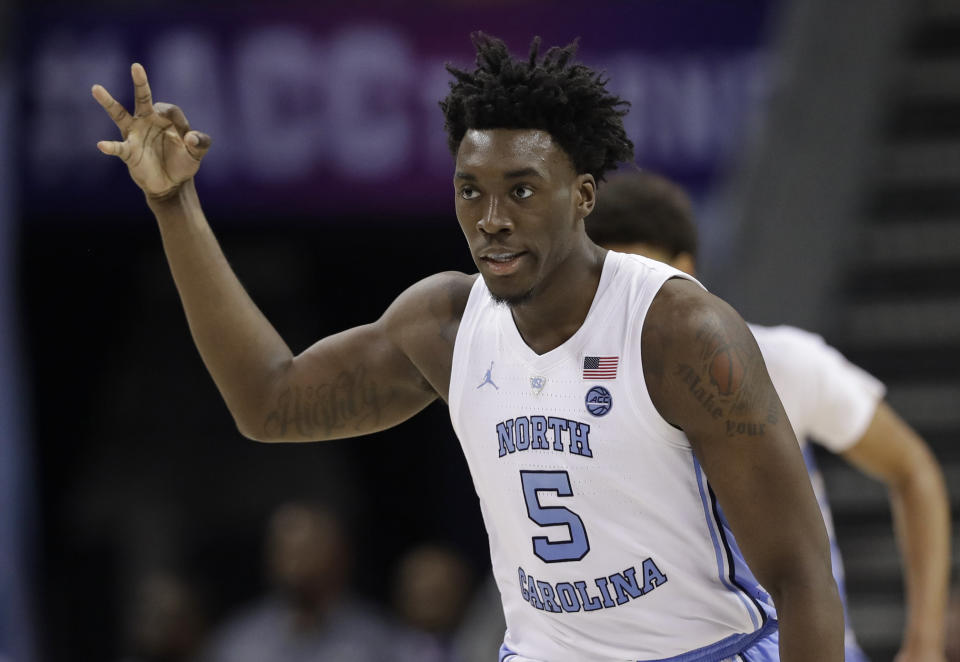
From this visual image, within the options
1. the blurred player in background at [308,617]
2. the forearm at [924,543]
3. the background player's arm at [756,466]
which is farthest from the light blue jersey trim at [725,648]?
the blurred player in background at [308,617]

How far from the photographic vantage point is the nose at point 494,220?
3004 millimetres

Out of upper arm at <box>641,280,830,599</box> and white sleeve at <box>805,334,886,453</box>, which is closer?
upper arm at <box>641,280,830,599</box>

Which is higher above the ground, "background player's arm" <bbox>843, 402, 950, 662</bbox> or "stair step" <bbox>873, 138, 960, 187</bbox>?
"stair step" <bbox>873, 138, 960, 187</bbox>

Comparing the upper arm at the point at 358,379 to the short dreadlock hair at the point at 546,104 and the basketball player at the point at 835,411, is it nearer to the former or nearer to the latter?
the short dreadlock hair at the point at 546,104

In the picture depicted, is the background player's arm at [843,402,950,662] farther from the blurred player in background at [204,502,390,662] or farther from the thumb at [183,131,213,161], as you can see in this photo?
the blurred player in background at [204,502,390,662]

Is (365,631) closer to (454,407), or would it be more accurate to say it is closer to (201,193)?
(201,193)

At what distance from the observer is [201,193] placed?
7.75 m

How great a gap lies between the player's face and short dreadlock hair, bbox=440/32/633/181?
29 millimetres

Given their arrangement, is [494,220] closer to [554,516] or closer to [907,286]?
[554,516]

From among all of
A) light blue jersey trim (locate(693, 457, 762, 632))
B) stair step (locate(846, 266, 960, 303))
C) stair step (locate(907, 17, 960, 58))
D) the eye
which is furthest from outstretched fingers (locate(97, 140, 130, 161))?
stair step (locate(907, 17, 960, 58))

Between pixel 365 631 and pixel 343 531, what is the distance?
2149 millimetres

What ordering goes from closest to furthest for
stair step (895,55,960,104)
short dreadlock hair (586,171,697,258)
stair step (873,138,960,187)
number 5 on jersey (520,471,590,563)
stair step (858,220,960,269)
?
number 5 on jersey (520,471,590,563), short dreadlock hair (586,171,697,258), stair step (858,220,960,269), stair step (873,138,960,187), stair step (895,55,960,104)

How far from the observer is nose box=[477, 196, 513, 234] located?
300 centimetres

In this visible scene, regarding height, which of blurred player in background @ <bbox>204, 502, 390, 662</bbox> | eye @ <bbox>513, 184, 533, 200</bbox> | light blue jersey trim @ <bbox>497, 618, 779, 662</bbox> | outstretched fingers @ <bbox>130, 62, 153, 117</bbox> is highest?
outstretched fingers @ <bbox>130, 62, 153, 117</bbox>
